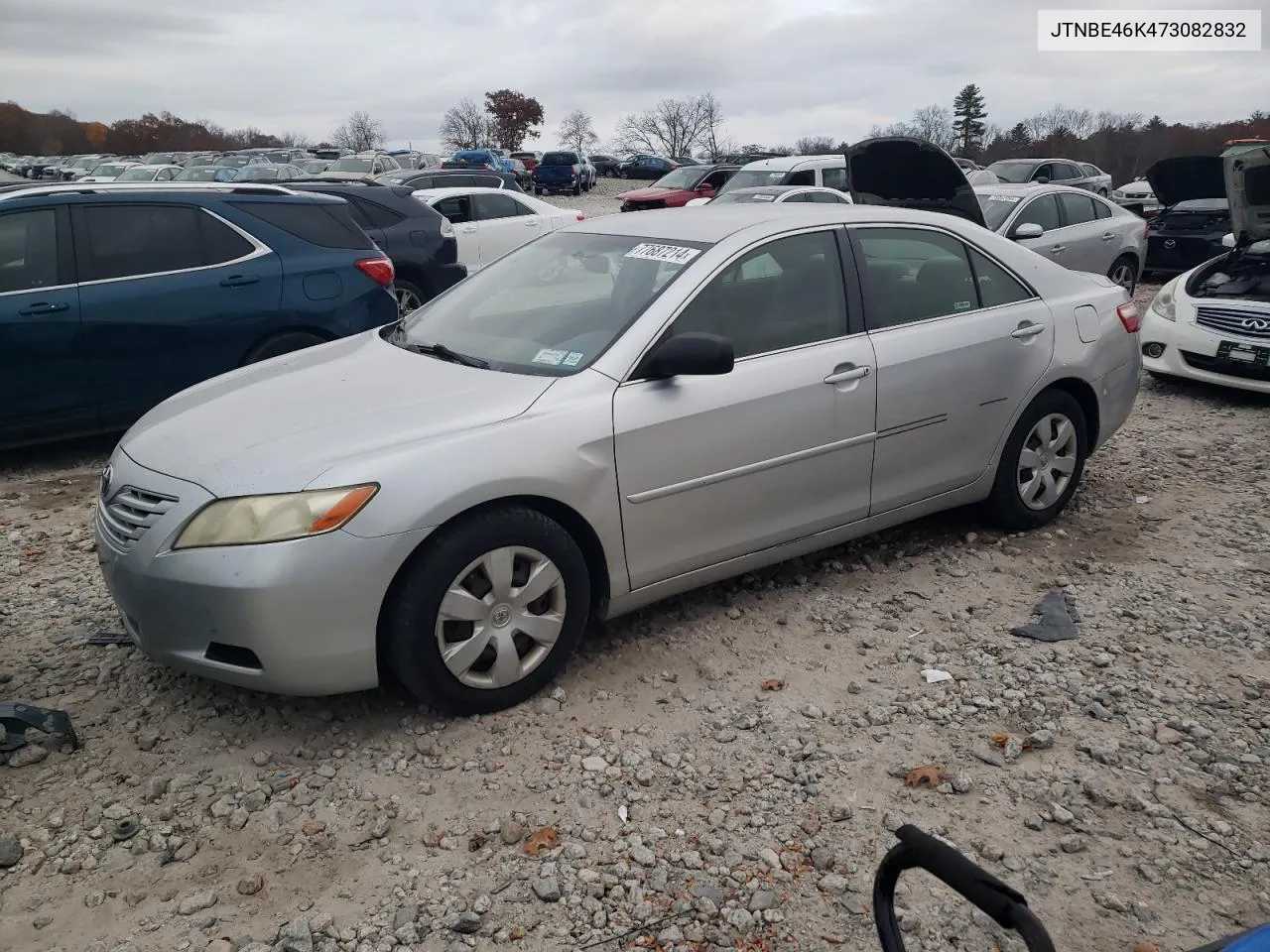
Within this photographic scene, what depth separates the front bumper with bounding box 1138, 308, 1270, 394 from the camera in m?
7.79

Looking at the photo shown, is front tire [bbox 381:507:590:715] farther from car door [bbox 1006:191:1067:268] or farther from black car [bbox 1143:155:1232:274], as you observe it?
black car [bbox 1143:155:1232:274]

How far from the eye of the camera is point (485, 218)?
13734mm

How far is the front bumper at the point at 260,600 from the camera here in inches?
120

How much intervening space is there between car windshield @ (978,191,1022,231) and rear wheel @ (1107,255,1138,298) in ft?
6.20

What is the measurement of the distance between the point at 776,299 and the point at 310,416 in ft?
6.15

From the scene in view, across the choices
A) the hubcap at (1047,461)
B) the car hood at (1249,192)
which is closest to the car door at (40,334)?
the hubcap at (1047,461)

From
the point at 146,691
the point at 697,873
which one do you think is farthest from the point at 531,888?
the point at 146,691

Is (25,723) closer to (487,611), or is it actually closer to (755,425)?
(487,611)

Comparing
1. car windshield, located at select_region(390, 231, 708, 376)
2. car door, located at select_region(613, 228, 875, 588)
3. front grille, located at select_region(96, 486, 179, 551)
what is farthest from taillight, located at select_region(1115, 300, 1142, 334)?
front grille, located at select_region(96, 486, 179, 551)

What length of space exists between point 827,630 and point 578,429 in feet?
4.66

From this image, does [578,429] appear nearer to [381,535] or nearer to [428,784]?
[381,535]

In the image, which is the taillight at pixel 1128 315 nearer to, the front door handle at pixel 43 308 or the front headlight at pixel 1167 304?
the front headlight at pixel 1167 304

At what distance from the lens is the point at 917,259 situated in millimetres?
4605

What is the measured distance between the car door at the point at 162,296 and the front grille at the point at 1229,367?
697cm
